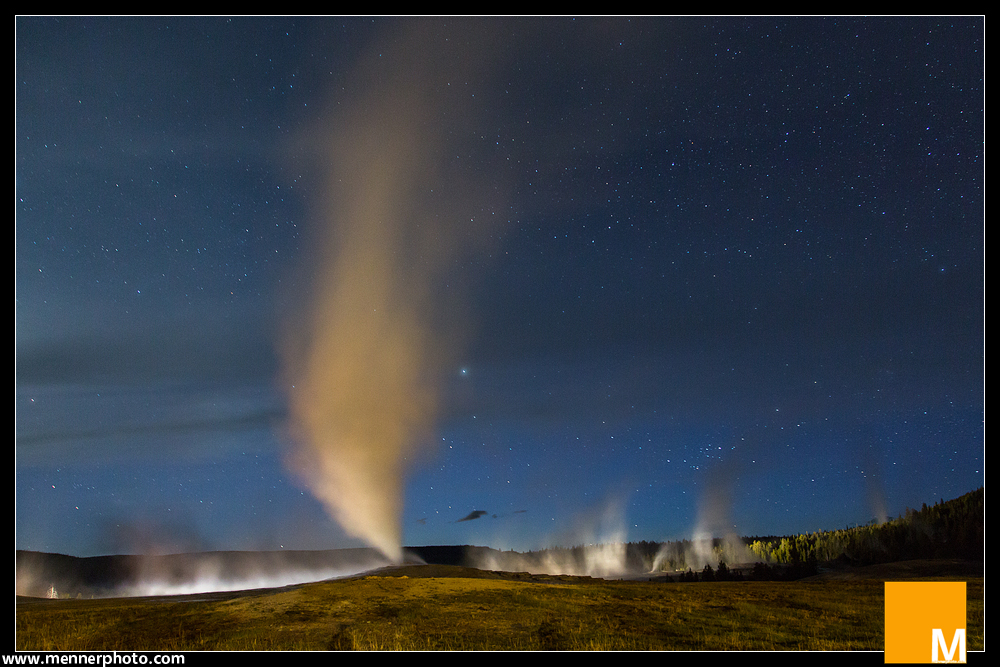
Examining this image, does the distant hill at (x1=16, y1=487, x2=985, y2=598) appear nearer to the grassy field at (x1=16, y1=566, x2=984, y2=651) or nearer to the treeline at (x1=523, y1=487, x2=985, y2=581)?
the treeline at (x1=523, y1=487, x2=985, y2=581)

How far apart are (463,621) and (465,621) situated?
0.17 feet

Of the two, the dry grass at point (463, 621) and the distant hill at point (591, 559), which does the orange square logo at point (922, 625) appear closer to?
the dry grass at point (463, 621)

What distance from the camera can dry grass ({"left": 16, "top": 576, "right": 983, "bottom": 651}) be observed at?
1409 cm

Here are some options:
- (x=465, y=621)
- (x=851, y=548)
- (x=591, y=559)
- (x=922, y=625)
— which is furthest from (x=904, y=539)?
(x=465, y=621)

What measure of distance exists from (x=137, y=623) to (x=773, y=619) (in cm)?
1649

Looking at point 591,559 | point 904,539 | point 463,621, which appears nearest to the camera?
point 463,621

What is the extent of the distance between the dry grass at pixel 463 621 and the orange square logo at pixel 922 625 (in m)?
0.80

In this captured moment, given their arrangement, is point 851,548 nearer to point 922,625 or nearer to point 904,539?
point 904,539

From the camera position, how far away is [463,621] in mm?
15531

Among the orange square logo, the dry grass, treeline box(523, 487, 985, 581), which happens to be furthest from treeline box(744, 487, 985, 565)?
the orange square logo

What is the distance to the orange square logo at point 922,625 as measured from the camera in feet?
41.8

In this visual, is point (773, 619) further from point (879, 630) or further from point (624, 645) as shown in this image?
point (624, 645)
